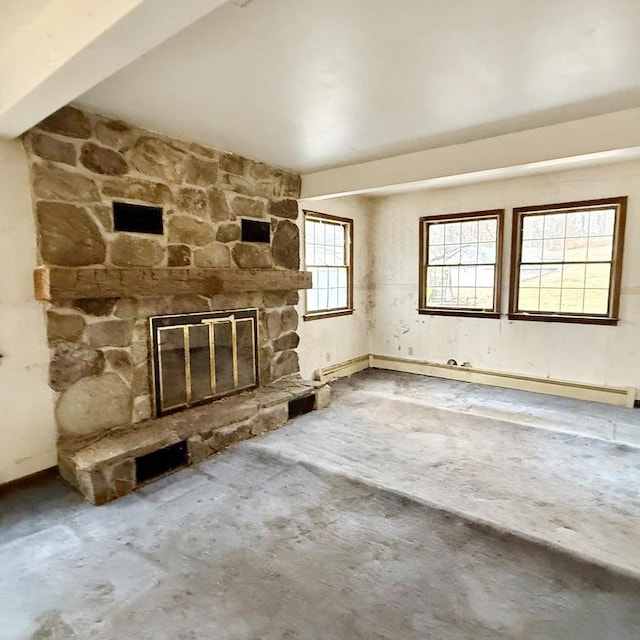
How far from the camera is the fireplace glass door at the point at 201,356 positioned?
10.6 ft

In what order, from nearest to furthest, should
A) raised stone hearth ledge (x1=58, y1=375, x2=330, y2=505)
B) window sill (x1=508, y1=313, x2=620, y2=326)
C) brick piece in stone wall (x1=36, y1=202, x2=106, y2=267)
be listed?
raised stone hearth ledge (x1=58, y1=375, x2=330, y2=505)
brick piece in stone wall (x1=36, y1=202, x2=106, y2=267)
window sill (x1=508, y1=313, x2=620, y2=326)

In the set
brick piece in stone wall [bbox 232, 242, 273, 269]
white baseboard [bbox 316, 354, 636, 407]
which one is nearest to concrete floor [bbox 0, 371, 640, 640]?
white baseboard [bbox 316, 354, 636, 407]

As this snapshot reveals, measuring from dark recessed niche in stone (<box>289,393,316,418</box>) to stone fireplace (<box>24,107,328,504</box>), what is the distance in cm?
5

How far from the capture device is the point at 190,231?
3.42 metres

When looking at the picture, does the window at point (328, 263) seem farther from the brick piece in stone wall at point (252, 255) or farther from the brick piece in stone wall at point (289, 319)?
the brick piece in stone wall at point (252, 255)

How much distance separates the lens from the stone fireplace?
263cm

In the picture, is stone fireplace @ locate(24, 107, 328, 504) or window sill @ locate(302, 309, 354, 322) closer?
stone fireplace @ locate(24, 107, 328, 504)

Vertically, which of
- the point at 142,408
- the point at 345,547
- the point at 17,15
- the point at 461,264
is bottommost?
the point at 345,547

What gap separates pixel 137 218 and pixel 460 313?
4.02 meters

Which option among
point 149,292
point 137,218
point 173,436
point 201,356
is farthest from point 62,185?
point 173,436

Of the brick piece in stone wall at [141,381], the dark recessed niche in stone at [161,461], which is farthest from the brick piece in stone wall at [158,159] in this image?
the dark recessed niche in stone at [161,461]

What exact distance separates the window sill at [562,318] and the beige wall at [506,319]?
0.20ft

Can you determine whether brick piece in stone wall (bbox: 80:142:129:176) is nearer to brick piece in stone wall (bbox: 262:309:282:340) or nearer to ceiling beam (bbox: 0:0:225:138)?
ceiling beam (bbox: 0:0:225:138)

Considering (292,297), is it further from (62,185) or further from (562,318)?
(562,318)
